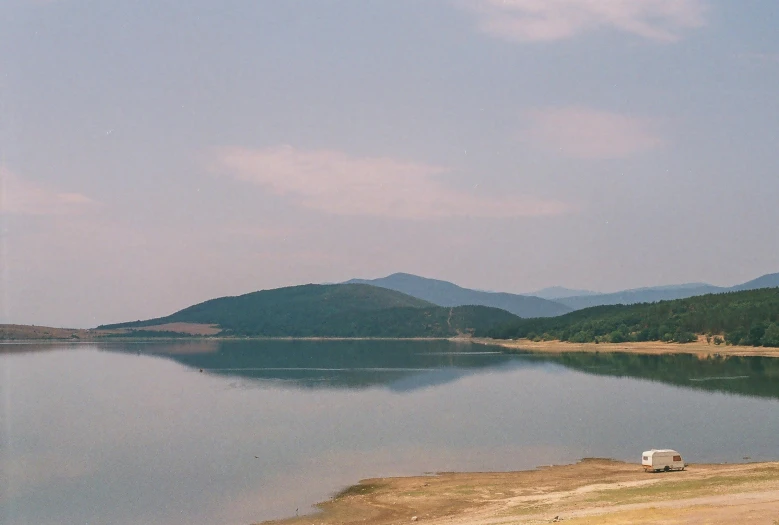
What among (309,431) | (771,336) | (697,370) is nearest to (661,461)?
(309,431)

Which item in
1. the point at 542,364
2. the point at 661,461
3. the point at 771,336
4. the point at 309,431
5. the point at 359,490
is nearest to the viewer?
the point at 359,490

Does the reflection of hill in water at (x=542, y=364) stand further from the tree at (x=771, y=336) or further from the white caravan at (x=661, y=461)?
the white caravan at (x=661, y=461)

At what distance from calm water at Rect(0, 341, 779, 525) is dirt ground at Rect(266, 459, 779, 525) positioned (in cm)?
448

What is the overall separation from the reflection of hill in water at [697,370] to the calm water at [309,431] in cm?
63

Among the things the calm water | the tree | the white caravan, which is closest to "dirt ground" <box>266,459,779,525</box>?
the white caravan

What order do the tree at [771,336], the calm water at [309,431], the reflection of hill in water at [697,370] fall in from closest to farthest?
the calm water at [309,431] → the reflection of hill in water at [697,370] → the tree at [771,336]

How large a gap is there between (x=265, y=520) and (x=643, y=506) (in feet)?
74.0

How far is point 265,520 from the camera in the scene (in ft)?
152

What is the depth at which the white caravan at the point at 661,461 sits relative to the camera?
176 ft

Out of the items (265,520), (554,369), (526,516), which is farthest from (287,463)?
(554,369)

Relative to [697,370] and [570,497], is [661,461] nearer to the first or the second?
[570,497]

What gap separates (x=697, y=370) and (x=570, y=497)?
365 feet

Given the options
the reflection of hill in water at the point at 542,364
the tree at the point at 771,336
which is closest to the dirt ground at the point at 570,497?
the reflection of hill in water at the point at 542,364

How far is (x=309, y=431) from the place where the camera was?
265 feet
